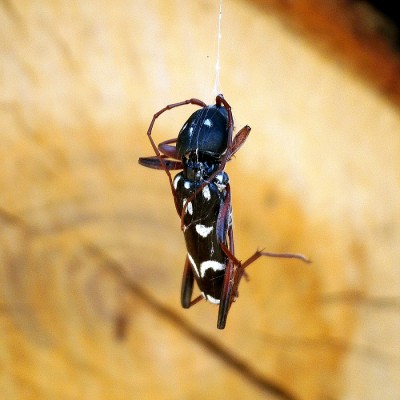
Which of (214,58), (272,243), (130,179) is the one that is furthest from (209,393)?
(214,58)

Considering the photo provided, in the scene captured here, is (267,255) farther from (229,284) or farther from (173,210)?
(173,210)

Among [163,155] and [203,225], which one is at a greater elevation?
[163,155]

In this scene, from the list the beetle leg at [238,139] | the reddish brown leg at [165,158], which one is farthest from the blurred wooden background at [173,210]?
the beetle leg at [238,139]

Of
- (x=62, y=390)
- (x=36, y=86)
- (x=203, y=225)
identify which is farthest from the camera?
(x=62, y=390)

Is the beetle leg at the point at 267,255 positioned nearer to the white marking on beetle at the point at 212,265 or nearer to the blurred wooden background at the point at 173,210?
the white marking on beetle at the point at 212,265

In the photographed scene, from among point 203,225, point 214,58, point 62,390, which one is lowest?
point 62,390

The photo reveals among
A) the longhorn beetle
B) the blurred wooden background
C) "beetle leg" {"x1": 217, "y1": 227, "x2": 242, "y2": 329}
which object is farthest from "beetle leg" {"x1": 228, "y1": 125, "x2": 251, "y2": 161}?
the blurred wooden background

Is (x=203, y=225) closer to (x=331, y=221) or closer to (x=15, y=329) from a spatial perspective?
(x=331, y=221)

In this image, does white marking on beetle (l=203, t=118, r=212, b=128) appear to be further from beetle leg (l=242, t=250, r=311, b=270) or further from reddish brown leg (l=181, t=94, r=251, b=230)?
beetle leg (l=242, t=250, r=311, b=270)
